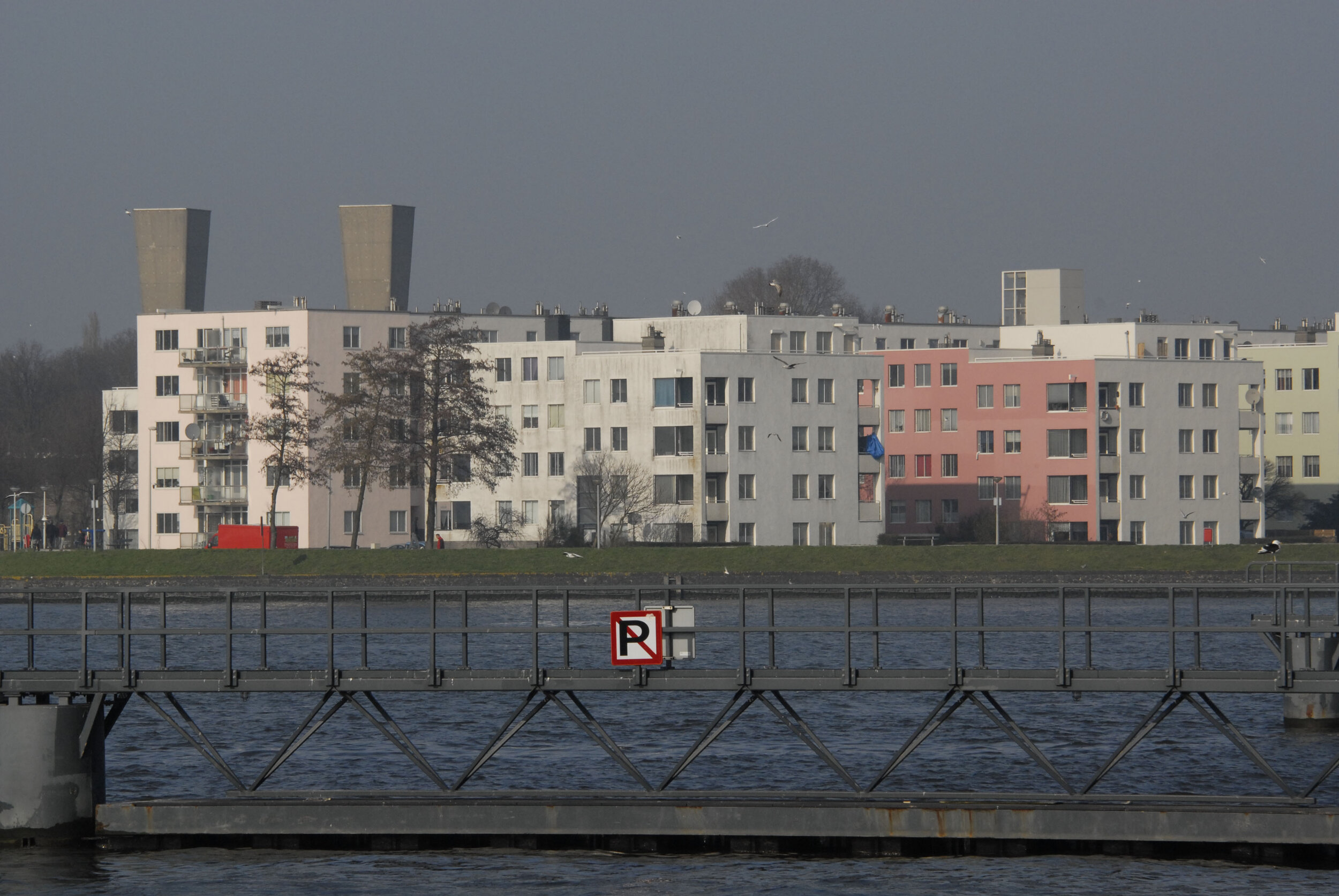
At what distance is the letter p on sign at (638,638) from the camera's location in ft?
87.5

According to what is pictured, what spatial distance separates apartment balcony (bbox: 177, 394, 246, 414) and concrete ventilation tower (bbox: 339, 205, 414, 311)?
17.6m

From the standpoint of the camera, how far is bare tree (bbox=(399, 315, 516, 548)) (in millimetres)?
107500

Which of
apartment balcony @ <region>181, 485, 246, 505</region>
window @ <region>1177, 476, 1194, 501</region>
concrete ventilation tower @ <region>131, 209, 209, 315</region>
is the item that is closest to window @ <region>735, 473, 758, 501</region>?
window @ <region>1177, 476, 1194, 501</region>

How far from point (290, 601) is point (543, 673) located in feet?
251

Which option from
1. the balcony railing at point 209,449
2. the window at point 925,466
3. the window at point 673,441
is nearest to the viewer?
the window at point 673,441

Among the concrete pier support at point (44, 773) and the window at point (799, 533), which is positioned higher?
the window at point (799, 533)

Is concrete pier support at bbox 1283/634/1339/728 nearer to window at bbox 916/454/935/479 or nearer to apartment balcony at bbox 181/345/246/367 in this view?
window at bbox 916/454/935/479

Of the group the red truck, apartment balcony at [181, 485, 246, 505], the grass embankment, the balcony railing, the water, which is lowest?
the water

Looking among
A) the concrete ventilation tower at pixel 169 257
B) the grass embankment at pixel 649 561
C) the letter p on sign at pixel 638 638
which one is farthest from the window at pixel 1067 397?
the letter p on sign at pixel 638 638

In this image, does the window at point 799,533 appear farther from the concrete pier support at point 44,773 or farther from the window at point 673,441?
the concrete pier support at point 44,773

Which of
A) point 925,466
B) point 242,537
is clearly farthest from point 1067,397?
point 242,537

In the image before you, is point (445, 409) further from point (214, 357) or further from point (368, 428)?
point (214, 357)

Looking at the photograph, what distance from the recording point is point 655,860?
2791cm

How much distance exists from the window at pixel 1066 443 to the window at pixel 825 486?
16479mm
